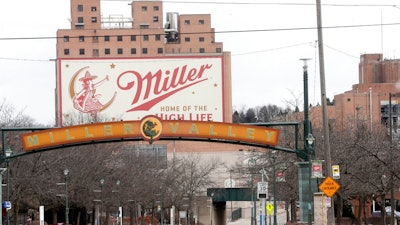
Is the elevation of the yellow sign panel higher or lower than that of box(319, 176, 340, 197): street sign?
higher

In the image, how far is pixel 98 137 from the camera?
4525 cm

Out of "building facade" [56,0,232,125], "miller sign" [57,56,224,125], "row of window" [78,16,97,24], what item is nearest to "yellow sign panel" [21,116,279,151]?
"miller sign" [57,56,224,125]

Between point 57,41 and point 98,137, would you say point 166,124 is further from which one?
point 57,41

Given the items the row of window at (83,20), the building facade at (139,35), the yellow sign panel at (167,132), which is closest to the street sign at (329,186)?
the yellow sign panel at (167,132)

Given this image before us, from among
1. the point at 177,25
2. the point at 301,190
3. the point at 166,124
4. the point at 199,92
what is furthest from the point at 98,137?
the point at 177,25

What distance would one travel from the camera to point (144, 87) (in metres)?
136

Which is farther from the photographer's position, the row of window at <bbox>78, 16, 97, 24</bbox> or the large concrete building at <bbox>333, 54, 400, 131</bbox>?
the row of window at <bbox>78, 16, 97, 24</bbox>

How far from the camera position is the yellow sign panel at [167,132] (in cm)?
4491

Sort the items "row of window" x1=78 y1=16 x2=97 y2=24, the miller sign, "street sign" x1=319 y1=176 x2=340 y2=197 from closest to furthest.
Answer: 1. "street sign" x1=319 y1=176 x2=340 y2=197
2. the miller sign
3. "row of window" x1=78 y1=16 x2=97 y2=24

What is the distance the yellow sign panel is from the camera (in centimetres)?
4491

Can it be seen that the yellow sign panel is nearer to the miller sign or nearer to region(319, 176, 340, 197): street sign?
region(319, 176, 340, 197): street sign

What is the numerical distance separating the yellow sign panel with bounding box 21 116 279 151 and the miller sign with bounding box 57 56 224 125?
272 feet

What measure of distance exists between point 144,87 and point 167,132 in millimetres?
90636

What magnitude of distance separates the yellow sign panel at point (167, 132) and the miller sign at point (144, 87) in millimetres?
82900
